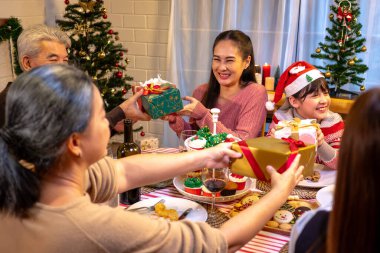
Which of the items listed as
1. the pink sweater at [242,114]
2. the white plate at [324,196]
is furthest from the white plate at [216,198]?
the pink sweater at [242,114]

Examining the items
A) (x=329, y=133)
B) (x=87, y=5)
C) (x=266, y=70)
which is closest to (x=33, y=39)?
(x=87, y=5)

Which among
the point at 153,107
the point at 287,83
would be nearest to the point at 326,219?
the point at 153,107

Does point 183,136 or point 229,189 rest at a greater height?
point 183,136

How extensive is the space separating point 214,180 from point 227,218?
15 cm

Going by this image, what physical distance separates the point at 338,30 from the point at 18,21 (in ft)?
8.63

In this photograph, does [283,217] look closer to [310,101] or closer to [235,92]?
[310,101]

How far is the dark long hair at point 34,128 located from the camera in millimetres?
972

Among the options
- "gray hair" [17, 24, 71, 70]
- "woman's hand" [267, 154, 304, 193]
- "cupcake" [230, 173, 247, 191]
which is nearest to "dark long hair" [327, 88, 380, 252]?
"woman's hand" [267, 154, 304, 193]

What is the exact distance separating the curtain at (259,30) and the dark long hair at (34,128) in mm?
2846

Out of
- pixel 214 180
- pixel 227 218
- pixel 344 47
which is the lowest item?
pixel 227 218

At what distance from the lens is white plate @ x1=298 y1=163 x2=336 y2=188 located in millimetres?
1834

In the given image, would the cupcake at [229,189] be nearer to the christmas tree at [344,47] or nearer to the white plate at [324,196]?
the white plate at [324,196]

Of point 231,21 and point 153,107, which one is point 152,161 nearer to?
point 153,107

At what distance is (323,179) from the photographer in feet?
6.24
